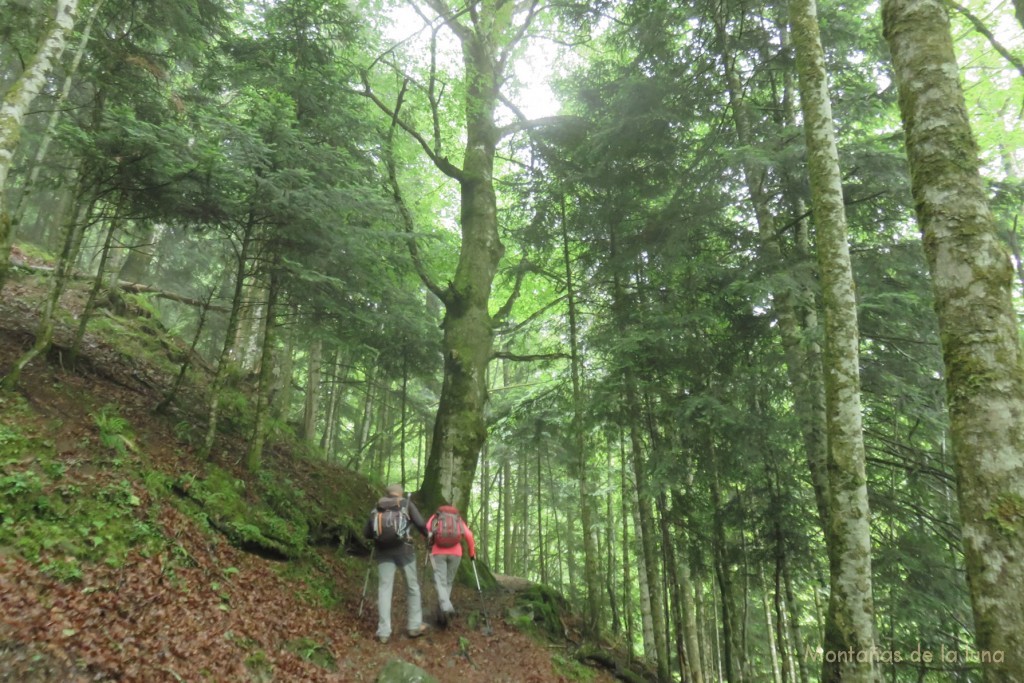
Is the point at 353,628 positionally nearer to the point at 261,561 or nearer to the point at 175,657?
the point at 261,561

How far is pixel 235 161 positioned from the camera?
24.3 ft

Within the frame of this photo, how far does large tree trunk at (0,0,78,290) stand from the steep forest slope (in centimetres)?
288

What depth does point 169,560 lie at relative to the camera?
564 cm

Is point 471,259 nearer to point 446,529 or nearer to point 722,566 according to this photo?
point 446,529

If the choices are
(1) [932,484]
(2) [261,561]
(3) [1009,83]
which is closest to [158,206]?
(2) [261,561]

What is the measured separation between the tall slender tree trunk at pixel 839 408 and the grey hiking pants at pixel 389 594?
16.6 feet

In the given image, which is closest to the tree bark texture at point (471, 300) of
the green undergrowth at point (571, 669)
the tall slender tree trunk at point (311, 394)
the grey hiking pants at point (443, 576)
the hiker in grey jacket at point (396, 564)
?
the grey hiking pants at point (443, 576)

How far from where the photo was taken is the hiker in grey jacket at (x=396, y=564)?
7102mm

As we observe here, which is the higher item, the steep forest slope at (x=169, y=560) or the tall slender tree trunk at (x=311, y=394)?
the tall slender tree trunk at (x=311, y=394)

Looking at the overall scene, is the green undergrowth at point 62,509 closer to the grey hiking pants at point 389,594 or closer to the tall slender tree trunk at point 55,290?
the tall slender tree trunk at point 55,290

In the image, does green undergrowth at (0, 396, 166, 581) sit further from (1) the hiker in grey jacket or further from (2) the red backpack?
(2) the red backpack

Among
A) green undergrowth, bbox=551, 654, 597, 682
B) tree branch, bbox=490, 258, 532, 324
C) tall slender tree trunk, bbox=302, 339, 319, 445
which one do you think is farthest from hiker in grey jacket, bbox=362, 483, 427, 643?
tall slender tree trunk, bbox=302, 339, 319, 445

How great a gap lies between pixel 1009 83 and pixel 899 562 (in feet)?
38.3

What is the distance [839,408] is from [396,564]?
5882 mm
